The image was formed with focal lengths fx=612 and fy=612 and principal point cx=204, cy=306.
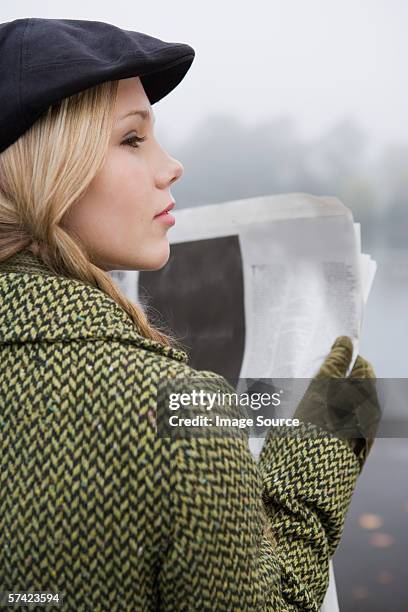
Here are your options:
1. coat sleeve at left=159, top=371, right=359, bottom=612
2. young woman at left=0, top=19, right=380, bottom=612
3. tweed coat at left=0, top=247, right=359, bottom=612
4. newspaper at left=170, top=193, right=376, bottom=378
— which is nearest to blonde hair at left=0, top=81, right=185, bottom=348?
young woman at left=0, top=19, right=380, bottom=612

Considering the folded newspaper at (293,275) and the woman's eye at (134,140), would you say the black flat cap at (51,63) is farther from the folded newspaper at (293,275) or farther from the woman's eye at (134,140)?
the folded newspaper at (293,275)

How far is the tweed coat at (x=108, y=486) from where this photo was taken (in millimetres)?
514

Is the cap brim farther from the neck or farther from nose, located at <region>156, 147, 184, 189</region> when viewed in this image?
the neck

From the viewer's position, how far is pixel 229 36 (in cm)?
116

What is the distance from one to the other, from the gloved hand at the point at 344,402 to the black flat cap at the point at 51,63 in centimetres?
49

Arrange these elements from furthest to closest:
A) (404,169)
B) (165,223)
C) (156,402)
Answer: (404,169) < (165,223) < (156,402)

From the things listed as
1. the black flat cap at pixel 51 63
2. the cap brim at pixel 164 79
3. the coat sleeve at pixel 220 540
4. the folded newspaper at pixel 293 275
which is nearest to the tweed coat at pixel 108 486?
the coat sleeve at pixel 220 540

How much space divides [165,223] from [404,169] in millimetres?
549

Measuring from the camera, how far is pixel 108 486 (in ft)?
1.69

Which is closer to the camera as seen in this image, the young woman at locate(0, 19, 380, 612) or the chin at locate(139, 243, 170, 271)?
the young woman at locate(0, 19, 380, 612)

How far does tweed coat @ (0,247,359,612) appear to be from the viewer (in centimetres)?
51

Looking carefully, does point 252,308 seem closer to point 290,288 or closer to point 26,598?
point 290,288

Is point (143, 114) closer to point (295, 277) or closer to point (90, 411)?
point (90, 411)

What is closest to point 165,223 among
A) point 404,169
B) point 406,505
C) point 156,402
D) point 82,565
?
point 156,402
